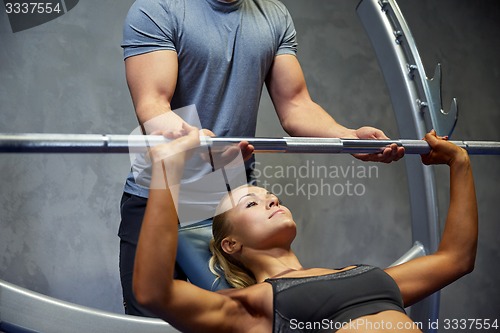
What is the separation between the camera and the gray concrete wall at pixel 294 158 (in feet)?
11.2

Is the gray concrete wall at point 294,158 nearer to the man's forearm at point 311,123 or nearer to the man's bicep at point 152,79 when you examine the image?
the man's forearm at point 311,123

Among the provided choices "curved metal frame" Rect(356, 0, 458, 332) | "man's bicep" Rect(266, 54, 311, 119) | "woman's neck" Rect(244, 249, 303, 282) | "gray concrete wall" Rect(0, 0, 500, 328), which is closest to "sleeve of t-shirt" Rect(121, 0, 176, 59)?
"man's bicep" Rect(266, 54, 311, 119)

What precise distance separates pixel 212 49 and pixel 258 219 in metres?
0.46

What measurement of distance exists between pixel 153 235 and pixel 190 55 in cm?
67

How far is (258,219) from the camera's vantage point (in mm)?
1764

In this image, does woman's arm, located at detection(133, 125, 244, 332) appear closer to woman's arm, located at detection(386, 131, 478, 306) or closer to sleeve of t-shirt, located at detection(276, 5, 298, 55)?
woman's arm, located at detection(386, 131, 478, 306)

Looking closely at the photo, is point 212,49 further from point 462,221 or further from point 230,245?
point 462,221

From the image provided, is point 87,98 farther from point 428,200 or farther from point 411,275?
point 411,275

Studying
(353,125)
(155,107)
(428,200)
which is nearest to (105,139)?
(155,107)

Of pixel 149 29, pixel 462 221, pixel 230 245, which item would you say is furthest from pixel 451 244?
pixel 149 29

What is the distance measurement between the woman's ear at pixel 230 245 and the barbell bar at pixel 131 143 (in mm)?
386

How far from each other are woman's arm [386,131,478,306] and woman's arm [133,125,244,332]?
617 mm

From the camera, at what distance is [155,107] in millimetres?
1657

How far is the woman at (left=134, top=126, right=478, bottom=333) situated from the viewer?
4.29ft
